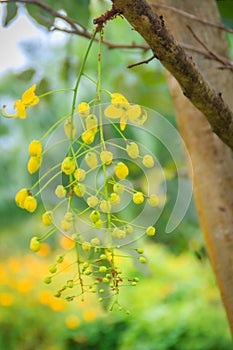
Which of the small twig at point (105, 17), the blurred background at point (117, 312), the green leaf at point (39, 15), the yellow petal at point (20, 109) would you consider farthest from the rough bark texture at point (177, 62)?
the blurred background at point (117, 312)

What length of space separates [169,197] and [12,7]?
368mm

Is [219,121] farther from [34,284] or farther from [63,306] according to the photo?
[34,284]

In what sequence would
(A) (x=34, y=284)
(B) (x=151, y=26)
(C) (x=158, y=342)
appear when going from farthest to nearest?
(A) (x=34, y=284)
(C) (x=158, y=342)
(B) (x=151, y=26)

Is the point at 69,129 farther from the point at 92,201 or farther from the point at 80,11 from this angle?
the point at 80,11

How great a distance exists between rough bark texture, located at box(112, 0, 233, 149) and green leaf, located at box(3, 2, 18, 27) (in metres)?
0.44

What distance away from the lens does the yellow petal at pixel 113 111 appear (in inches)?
19.1

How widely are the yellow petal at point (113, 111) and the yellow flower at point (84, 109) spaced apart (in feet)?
0.05

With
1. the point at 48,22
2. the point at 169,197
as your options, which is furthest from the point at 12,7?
the point at 169,197

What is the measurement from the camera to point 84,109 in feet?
1.59

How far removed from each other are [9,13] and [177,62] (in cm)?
46

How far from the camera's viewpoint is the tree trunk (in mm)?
767

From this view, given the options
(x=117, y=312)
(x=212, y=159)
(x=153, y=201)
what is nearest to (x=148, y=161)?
(x=153, y=201)

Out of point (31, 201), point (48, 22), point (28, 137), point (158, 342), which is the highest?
point (28, 137)

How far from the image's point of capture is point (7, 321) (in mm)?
2916
